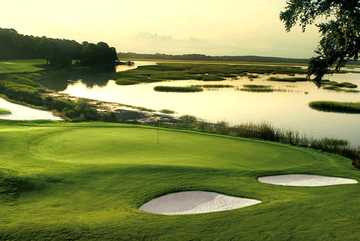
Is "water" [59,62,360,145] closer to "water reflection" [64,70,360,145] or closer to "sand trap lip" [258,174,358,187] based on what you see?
"water reflection" [64,70,360,145]

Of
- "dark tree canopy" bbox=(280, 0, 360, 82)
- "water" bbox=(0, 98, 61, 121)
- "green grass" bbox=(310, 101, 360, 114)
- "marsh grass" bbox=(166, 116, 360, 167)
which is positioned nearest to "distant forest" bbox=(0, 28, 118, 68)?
"water" bbox=(0, 98, 61, 121)

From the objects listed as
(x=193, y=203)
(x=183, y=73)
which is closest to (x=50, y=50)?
(x=183, y=73)

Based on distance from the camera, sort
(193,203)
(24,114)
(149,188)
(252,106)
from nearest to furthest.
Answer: (193,203) → (149,188) → (24,114) → (252,106)

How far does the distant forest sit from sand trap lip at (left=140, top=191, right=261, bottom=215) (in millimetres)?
120841

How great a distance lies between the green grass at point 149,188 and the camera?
35.6 feet

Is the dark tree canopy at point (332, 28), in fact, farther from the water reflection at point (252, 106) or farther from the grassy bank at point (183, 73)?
the grassy bank at point (183, 73)

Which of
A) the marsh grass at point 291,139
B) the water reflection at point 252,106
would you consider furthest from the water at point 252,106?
the marsh grass at point 291,139

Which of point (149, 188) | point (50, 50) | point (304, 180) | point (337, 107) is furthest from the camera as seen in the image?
point (50, 50)

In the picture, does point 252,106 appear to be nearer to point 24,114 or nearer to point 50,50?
point 24,114

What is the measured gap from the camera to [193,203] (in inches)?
529

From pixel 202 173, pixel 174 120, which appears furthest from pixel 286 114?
pixel 202 173

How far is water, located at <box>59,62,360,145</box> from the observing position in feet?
148

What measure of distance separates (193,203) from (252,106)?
48196mm

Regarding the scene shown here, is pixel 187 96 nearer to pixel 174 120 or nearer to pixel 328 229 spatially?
pixel 174 120
